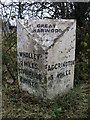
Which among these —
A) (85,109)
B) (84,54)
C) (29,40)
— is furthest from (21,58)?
(84,54)

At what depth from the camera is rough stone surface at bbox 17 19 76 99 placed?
275cm

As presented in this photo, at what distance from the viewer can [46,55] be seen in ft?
8.82

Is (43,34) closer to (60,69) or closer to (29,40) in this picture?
(29,40)

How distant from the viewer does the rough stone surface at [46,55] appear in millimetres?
2748

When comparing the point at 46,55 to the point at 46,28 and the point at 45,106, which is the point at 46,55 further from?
the point at 45,106

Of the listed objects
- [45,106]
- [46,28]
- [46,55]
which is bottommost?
[45,106]

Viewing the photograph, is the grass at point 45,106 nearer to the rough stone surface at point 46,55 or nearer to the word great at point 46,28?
the rough stone surface at point 46,55

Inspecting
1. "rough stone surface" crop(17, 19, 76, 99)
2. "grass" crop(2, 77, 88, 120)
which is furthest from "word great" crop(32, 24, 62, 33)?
"grass" crop(2, 77, 88, 120)

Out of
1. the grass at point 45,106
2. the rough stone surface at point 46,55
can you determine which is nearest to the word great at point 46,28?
the rough stone surface at point 46,55

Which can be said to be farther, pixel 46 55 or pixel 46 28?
pixel 46 28

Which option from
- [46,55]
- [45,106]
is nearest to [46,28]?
[46,55]

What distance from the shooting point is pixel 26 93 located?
9.96 ft

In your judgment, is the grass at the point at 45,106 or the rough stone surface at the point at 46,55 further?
the rough stone surface at the point at 46,55

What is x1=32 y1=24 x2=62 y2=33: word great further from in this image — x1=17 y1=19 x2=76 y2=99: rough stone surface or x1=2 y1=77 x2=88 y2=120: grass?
x1=2 y1=77 x2=88 y2=120: grass
